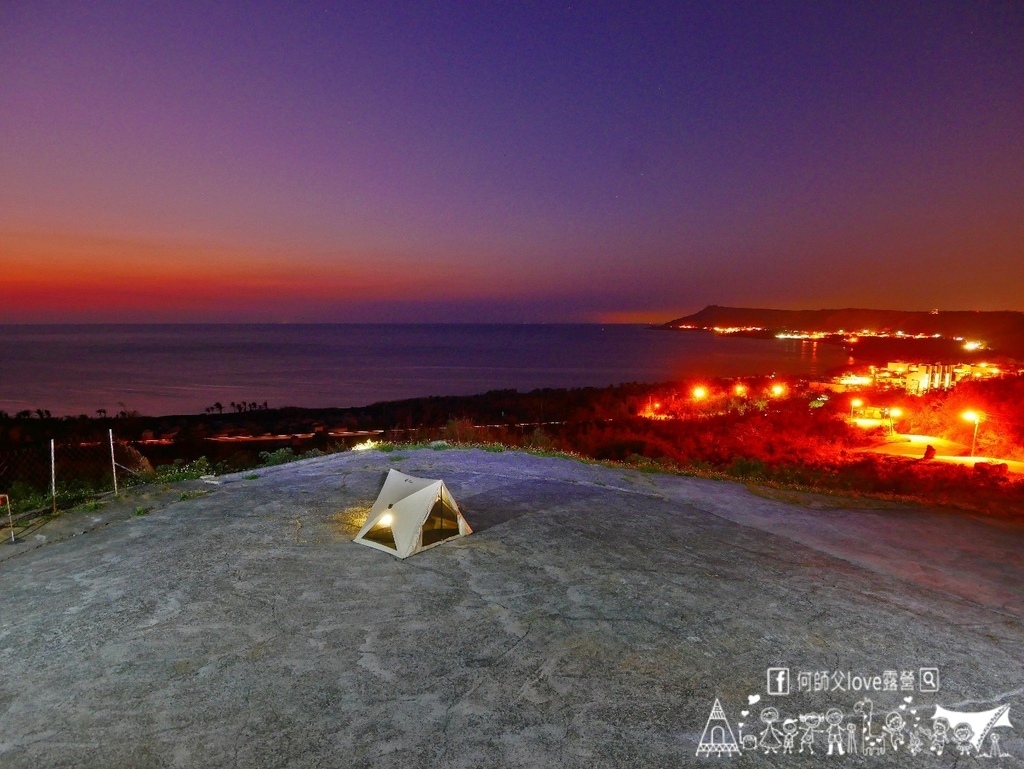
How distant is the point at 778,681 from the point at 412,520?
4171mm

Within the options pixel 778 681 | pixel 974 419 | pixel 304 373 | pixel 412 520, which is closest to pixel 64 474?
pixel 412 520

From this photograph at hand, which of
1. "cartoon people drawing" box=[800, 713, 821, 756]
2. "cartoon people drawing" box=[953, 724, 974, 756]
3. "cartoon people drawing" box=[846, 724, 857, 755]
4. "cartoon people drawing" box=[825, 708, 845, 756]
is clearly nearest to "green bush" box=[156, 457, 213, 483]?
"cartoon people drawing" box=[800, 713, 821, 756]

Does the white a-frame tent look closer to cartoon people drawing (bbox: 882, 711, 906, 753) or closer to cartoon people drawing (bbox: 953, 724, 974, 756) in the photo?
cartoon people drawing (bbox: 882, 711, 906, 753)

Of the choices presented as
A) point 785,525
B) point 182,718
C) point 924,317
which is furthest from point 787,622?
point 924,317

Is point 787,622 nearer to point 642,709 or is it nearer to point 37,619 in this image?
→ point 642,709

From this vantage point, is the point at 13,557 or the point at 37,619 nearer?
the point at 37,619

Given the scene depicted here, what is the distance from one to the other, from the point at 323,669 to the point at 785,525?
7.05m

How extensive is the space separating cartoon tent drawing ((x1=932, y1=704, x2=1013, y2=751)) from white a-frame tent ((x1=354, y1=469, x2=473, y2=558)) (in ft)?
16.6

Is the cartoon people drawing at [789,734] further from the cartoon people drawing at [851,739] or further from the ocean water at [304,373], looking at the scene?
the ocean water at [304,373]

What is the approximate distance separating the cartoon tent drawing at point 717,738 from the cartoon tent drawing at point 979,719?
1.61 metres

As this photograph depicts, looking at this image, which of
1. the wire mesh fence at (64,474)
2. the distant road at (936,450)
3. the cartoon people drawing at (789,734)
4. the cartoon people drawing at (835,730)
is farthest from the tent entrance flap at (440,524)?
the distant road at (936,450)

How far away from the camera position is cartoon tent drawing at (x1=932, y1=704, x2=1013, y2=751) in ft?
14.0

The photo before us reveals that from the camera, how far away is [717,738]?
4.08 m

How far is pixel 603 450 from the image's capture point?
62.1 feet
